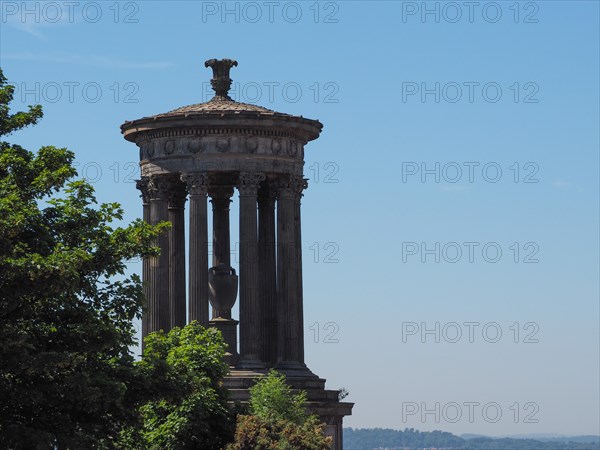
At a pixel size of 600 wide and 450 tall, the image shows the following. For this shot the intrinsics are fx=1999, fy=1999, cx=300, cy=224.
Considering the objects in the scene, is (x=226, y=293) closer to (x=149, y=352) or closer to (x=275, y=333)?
(x=275, y=333)

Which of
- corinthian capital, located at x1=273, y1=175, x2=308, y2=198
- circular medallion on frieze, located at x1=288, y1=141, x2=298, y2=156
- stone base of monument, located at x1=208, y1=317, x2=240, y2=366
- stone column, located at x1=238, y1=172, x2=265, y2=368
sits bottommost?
stone base of monument, located at x1=208, y1=317, x2=240, y2=366

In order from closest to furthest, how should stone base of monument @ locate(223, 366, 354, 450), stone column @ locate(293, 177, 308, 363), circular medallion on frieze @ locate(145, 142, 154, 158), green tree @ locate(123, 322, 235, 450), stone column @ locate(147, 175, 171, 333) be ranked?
1. green tree @ locate(123, 322, 235, 450)
2. stone base of monument @ locate(223, 366, 354, 450)
3. stone column @ locate(147, 175, 171, 333)
4. circular medallion on frieze @ locate(145, 142, 154, 158)
5. stone column @ locate(293, 177, 308, 363)

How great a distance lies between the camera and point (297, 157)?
102 m

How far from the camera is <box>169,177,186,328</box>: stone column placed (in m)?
103

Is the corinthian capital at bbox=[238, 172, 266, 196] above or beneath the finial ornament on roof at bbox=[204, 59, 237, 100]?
beneath

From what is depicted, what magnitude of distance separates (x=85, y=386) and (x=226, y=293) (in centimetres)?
3854

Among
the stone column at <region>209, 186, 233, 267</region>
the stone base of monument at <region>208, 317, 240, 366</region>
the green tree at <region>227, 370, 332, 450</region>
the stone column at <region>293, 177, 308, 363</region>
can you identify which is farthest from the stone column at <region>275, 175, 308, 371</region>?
the green tree at <region>227, 370, 332, 450</region>

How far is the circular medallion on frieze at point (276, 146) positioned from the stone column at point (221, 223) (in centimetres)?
562

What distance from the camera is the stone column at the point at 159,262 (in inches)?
4011

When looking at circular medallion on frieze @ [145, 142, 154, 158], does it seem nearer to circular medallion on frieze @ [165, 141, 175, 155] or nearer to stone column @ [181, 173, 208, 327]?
circular medallion on frieze @ [165, 141, 175, 155]

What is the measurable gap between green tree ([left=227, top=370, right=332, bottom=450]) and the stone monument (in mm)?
6968

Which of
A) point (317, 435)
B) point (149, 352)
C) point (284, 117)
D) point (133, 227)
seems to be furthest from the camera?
point (284, 117)

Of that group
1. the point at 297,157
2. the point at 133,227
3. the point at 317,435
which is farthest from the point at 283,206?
the point at 133,227

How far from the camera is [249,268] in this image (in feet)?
329
